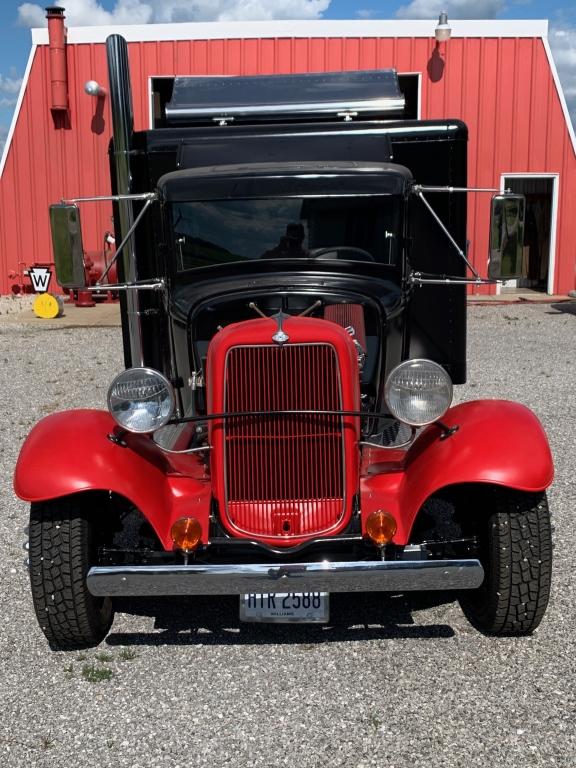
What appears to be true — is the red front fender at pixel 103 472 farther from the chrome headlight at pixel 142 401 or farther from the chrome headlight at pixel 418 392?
the chrome headlight at pixel 418 392

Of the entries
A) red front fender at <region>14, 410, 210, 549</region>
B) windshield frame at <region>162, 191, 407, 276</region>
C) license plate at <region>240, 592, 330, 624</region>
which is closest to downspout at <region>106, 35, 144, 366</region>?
windshield frame at <region>162, 191, 407, 276</region>

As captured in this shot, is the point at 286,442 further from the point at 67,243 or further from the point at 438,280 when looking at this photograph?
the point at 67,243

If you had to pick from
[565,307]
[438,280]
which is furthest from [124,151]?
[565,307]

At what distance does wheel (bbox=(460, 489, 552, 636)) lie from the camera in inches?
127

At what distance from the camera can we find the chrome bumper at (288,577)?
298cm

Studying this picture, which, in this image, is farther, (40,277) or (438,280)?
(40,277)

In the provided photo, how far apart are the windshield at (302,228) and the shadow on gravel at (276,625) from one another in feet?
5.44

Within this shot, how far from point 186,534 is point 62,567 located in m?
0.52

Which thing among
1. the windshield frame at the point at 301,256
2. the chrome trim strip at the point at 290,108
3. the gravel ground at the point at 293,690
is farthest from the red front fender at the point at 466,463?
the chrome trim strip at the point at 290,108

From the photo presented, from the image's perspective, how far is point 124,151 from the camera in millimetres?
4719

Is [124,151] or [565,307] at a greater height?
[124,151]

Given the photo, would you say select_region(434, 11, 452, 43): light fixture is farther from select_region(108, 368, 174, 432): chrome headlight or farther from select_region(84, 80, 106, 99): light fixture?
select_region(108, 368, 174, 432): chrome headlight

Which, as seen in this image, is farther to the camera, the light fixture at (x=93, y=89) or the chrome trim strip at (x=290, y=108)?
the light fixture at (x=93, y=89)

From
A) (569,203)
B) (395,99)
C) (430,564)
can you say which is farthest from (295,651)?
(569,203)
